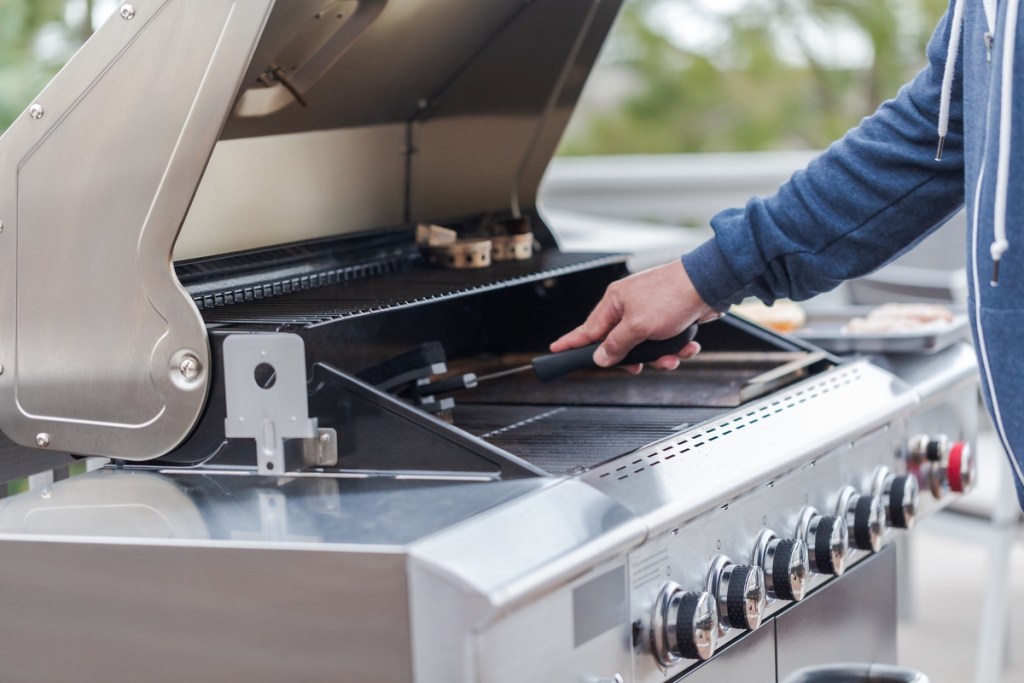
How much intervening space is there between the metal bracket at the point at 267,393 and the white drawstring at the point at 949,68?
0.74 metres

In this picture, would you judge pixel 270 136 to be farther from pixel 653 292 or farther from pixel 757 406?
pixel 757 406

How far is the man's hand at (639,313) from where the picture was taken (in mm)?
1461

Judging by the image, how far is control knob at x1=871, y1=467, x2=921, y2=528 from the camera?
1.59m

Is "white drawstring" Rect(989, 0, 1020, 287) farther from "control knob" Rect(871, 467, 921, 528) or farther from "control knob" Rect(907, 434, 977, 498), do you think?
"control knob" Rect(907, 434, 977, 498)

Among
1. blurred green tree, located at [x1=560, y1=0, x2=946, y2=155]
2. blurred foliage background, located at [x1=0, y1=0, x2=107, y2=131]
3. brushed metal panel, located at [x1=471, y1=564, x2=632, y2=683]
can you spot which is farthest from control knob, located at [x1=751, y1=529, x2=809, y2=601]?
blurred green tree, located at [x1=560, y1=0, x2=946, y2=155]

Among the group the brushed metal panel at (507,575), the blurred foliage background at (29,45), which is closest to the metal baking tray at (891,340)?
the brushed metal panel at (507,575)

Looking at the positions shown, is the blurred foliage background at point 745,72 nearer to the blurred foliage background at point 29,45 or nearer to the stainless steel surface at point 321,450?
the blurred foliage background at point 29,45

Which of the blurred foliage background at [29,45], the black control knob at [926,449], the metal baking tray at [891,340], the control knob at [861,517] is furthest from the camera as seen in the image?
the blurred foliage background at [29,45]

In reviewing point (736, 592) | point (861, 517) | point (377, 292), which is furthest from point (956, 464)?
point (377, 292)

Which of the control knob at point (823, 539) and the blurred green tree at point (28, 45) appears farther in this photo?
the blurred green tree at point (28, 45)

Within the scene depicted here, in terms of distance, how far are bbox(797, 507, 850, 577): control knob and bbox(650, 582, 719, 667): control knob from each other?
0.87ft

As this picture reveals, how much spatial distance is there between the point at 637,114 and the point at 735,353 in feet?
25.7

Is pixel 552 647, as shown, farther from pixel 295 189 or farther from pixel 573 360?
pixel 295 189

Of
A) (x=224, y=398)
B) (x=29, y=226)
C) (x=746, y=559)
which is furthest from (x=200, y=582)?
(x=746, y=559)
